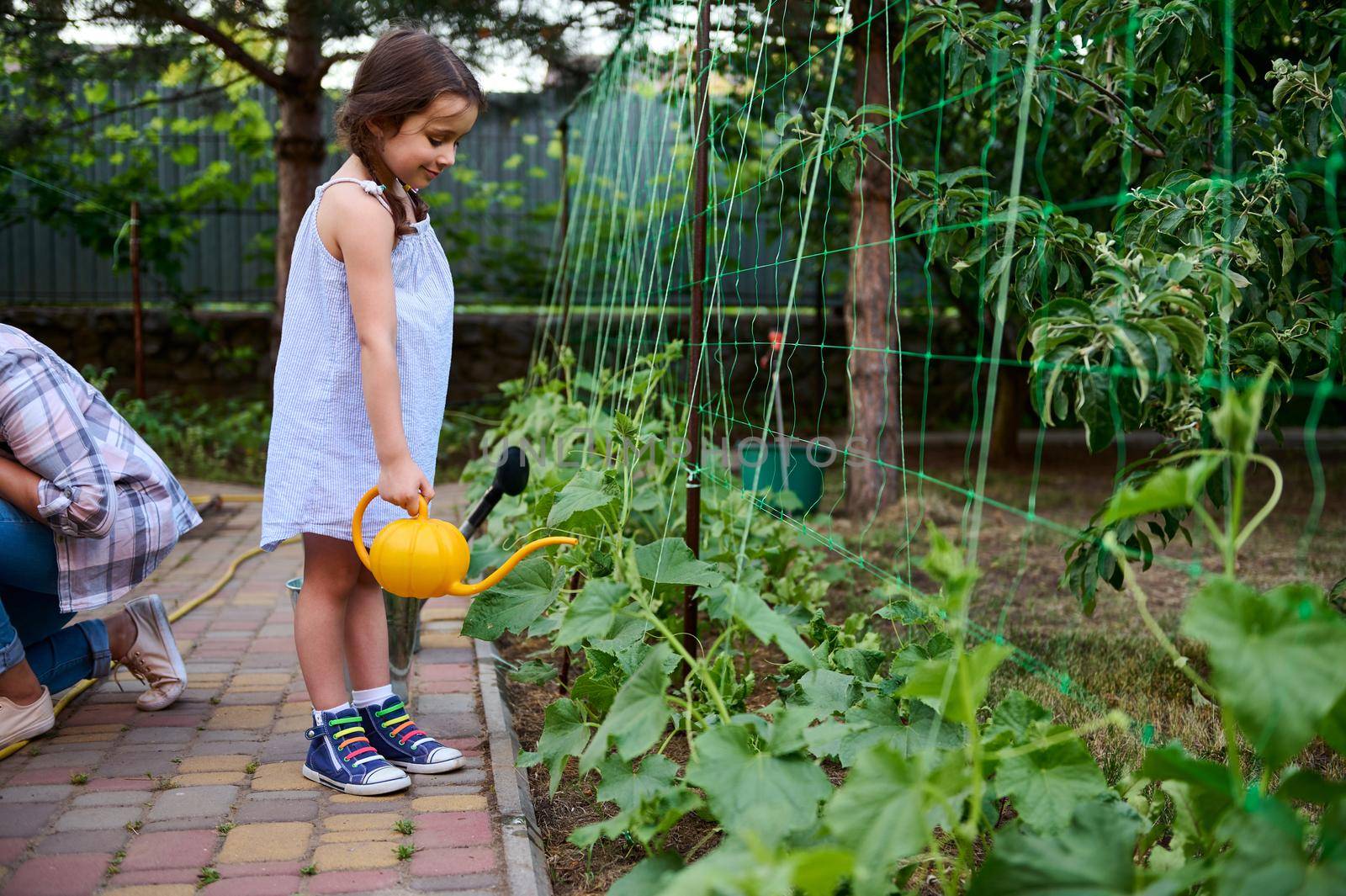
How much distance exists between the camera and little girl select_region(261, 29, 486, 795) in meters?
2.06

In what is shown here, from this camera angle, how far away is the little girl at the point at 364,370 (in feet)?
6.75

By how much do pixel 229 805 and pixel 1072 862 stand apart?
1529 mm

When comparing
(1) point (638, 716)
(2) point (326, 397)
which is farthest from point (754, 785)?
(2) point (326, 397)

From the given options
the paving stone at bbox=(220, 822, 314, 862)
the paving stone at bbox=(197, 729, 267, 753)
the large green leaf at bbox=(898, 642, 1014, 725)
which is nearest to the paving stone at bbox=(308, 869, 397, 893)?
the paving stone at bbox=(220, 822, 314, 862)

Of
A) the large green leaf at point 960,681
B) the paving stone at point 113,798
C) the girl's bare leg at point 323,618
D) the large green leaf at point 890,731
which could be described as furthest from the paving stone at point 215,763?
the large green leaf at point 960,681

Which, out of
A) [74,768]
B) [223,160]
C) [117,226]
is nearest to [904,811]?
[74,768]

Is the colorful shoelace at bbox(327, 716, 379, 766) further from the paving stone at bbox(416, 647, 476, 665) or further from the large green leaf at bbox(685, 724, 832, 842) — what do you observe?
the large green leaf at bbox(685, 724, 832, 842)

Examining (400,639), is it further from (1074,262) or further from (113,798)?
(1074,262)

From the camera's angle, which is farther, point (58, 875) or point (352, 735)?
point (352, 735)

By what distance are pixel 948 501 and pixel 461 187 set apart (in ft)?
18.2

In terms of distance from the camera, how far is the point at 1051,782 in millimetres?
1484

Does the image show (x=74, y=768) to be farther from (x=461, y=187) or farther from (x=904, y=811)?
(x=461, y=187)

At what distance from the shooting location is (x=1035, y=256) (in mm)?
2104

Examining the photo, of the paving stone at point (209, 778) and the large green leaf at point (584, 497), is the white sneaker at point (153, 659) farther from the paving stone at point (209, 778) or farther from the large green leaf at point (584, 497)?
the large green leaf at point (584, 497)
